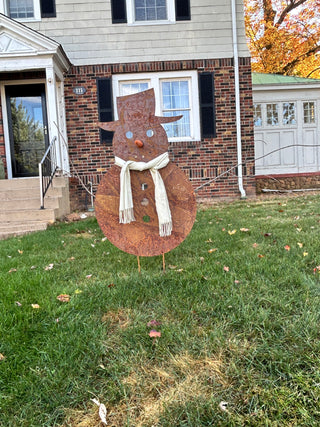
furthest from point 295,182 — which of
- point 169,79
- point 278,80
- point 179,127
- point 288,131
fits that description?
point 169,79

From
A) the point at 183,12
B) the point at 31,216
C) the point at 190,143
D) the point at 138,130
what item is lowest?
the point at 31,216

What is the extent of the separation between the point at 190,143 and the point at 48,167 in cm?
337

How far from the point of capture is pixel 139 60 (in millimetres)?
7730

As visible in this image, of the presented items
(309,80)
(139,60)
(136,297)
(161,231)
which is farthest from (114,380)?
(309,80)

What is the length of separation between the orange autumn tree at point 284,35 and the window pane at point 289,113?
7078mm

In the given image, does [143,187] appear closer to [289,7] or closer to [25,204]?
[25,204]

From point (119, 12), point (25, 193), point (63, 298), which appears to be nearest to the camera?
point (63, 298)

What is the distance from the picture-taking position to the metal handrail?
5.64 m

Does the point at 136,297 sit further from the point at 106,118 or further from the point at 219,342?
the point at 106,118

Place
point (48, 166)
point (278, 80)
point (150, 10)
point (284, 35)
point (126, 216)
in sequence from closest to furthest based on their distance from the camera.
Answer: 1. point (126, 216)
2. point (48, 166)
3. point (150, 10)
4. point (278, 80)
5. point (284, 35)

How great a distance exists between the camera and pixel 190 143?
7.91 meters

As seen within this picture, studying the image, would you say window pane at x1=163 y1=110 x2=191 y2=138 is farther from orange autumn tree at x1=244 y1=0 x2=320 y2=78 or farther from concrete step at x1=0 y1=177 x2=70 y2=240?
orange autumn tree at x1=244 y1=0 x2=320 y2=78

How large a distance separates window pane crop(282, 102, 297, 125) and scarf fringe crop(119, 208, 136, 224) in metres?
8.86

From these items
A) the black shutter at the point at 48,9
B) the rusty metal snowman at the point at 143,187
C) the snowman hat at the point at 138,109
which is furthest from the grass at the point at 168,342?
the black shutter at the point at 48,9
